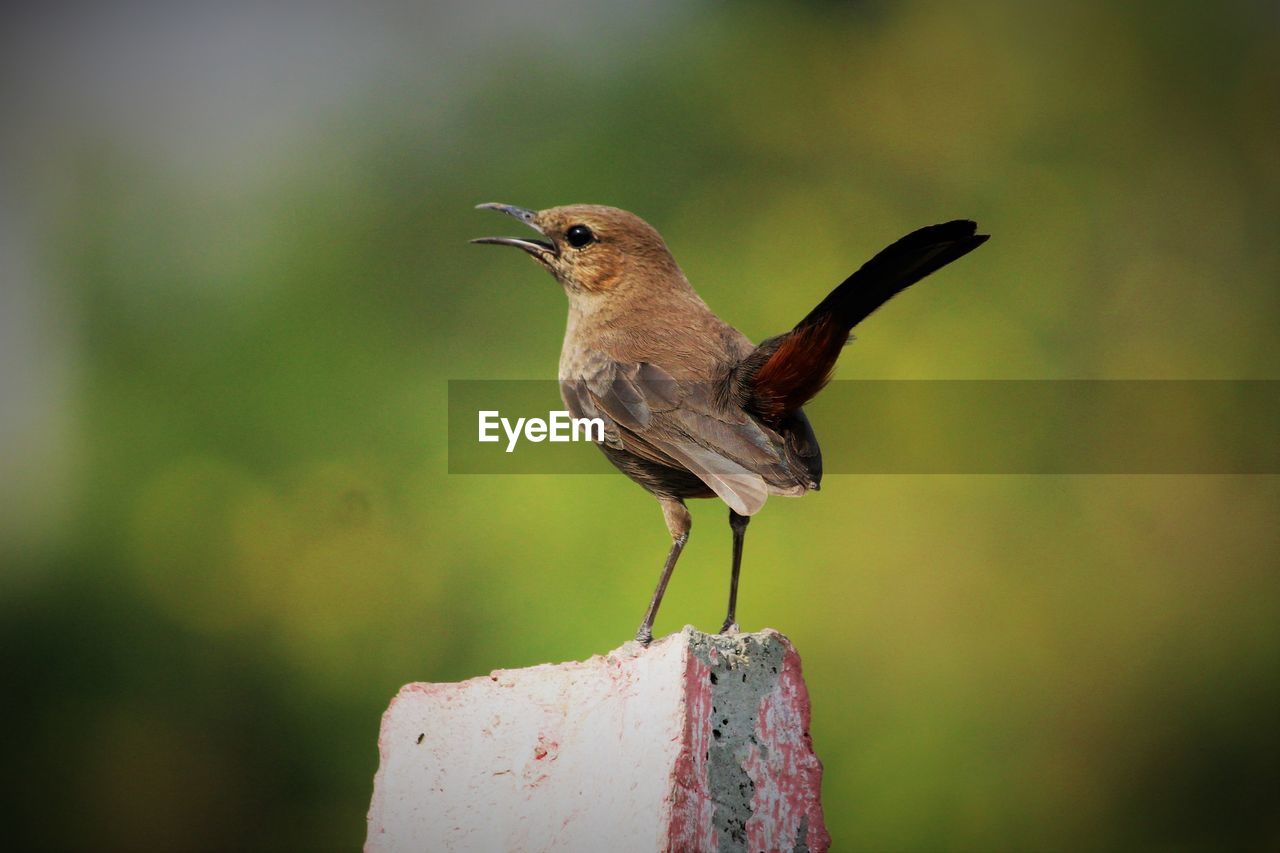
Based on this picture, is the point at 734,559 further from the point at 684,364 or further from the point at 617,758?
the point at 617,758

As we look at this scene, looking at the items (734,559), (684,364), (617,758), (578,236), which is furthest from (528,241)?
(617,758)

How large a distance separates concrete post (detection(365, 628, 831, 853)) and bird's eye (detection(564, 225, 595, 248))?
5.86 feet

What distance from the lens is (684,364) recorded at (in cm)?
405

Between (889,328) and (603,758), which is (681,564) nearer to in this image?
(889,328)

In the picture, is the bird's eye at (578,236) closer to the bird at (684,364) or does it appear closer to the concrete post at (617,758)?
the bird at (684,364)

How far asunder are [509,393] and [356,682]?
1.61 meters

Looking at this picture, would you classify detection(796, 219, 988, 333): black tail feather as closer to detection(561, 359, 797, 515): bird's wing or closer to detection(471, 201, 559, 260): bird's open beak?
detection(561, 359, 797, 515): bird's wing

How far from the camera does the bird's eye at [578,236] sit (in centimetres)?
461

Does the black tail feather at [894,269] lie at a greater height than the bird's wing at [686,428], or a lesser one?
greater

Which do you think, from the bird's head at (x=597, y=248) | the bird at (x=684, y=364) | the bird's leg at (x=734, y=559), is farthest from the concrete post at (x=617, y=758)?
the bird's head at (x=597, y=248)

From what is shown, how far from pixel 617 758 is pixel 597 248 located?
2111 millimetres

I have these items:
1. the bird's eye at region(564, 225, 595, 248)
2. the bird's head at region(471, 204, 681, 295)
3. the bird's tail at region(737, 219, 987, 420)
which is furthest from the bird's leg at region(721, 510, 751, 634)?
the bird's eye at region(564, 225, 595, 248)

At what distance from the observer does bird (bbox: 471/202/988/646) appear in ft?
11.7

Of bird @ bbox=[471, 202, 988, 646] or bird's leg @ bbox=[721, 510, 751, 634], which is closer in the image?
bird @ bbox=[471, 202, 988, 646]
